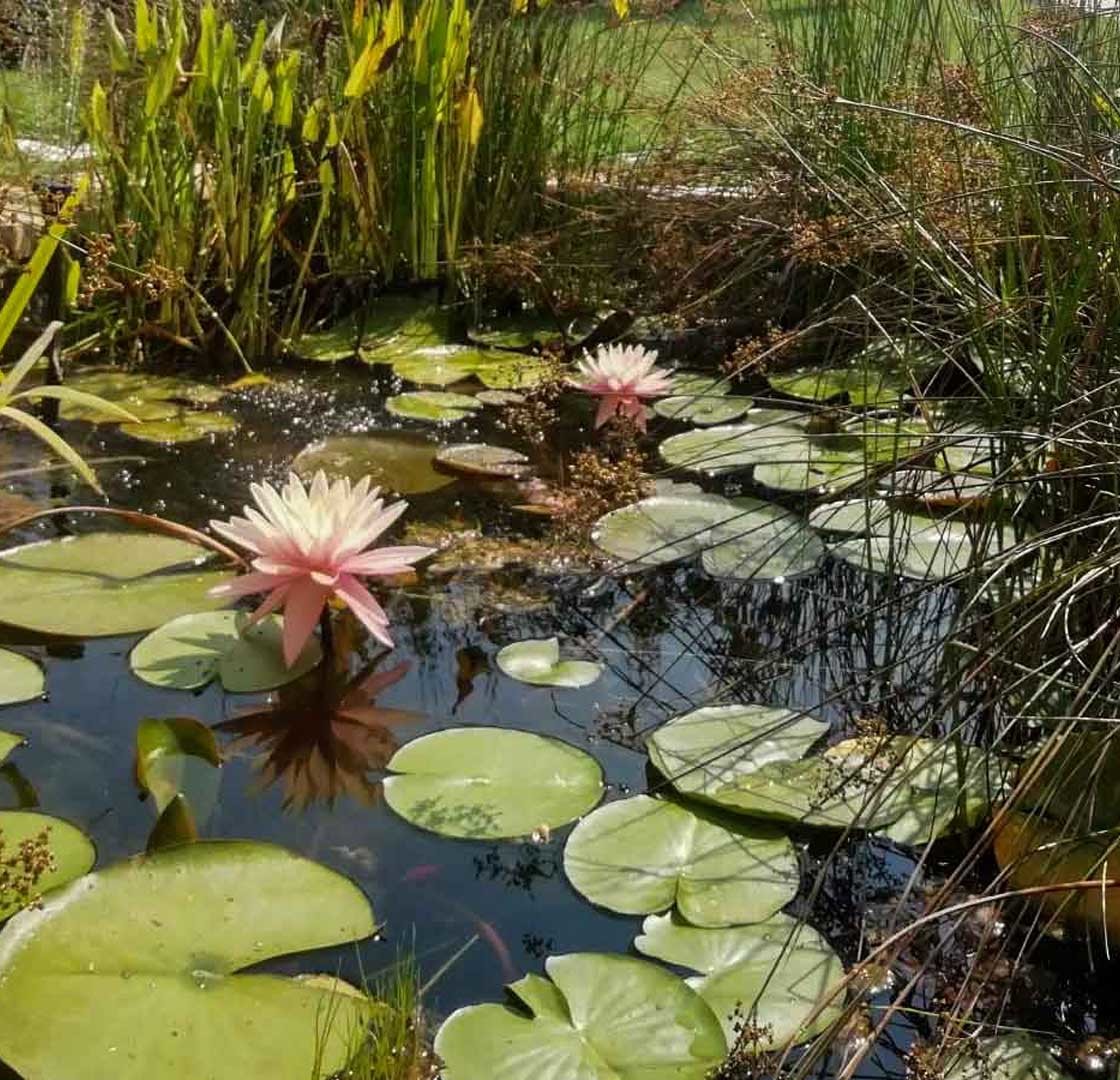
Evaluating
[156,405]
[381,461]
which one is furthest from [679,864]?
[156,405]

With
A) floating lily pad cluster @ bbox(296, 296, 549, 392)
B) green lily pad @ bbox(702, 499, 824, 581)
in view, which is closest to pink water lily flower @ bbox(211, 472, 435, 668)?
green lily pad @ bbox(702, 499, 824, 581)

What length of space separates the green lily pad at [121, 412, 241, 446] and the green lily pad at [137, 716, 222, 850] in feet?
3.86

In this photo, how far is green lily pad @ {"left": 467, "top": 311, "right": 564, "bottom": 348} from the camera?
3.36m

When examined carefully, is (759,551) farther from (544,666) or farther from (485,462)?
(485,462)

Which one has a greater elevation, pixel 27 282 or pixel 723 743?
pixel 27 282

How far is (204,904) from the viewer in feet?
4.36

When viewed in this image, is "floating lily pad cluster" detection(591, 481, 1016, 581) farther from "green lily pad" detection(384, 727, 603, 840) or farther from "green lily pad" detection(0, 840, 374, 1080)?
"green lily pad" detection(0, 840, 374, 1080)

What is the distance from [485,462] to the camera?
2.58m

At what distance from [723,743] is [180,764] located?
2.07 feet

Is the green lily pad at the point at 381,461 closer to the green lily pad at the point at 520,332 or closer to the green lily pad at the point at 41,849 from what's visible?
the green lily pad at the point at 520,332

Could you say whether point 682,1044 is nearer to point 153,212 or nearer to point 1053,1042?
point 1053,1042

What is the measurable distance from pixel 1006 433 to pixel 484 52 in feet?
8.14

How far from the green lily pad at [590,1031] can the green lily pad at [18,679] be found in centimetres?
79

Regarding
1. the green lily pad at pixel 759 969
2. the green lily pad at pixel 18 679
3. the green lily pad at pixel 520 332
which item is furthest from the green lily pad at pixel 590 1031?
the green lily pad at pixel 520 332
